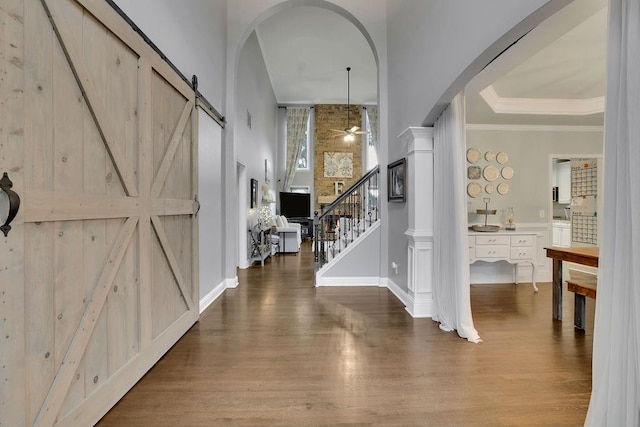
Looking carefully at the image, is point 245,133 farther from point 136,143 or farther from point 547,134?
point 547,134

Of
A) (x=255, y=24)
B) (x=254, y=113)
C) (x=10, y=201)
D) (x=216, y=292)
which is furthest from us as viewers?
(x=254, y=113)

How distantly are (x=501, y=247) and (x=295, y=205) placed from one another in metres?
7.45

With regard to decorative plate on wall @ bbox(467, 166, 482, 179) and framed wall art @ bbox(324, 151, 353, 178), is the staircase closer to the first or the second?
decorative plate on wall @ bbox(467, 166, 482, 179)

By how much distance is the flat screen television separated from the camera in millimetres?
10956

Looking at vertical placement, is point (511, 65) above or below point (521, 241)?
above

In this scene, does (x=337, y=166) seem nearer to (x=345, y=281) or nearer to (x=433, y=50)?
(x=345, y=281)

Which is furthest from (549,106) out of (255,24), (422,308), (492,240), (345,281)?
(255,24)

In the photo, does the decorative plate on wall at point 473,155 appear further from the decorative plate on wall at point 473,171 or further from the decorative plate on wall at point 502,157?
the decorative plate on wall at point 502,157

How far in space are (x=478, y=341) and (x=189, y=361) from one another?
8.18 ft

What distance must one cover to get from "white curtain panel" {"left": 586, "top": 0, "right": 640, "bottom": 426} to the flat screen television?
984 cm

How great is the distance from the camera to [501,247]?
4.58m

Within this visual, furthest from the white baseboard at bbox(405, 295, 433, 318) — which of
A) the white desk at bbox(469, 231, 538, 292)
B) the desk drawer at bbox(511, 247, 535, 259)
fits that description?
the desk drawer at bbox(511, 247, 535, 259)

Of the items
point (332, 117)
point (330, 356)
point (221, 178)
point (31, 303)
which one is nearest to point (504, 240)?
point (330, 356)

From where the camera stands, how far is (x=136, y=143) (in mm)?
2166
